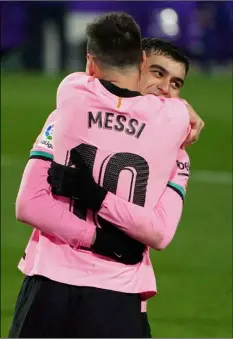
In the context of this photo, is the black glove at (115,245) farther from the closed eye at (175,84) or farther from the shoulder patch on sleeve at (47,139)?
the closed eye at (175,84)

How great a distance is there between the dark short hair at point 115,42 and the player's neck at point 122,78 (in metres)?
0.03

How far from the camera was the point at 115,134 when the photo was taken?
3912 mm

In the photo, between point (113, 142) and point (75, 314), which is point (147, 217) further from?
point (75, 314)

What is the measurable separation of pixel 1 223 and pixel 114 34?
6.93 meters

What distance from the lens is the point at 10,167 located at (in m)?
14.1

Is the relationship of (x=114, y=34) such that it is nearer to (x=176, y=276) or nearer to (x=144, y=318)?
(x=144, y=318)

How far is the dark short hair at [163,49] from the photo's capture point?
4375 millimetres

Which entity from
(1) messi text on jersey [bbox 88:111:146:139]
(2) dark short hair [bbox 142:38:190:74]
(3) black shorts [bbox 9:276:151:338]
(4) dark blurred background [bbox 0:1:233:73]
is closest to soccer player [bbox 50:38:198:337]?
(2) dark short hair [bbox 142:38:190:74]

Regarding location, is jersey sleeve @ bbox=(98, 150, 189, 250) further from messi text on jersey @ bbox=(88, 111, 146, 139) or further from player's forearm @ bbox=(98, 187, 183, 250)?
messi text on jersey @ bbox=(88, 111, 146, 139)

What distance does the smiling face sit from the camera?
4332 millimetres

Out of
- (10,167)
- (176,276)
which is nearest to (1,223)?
(176,276)

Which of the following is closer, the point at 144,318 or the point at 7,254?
the point at 144,318

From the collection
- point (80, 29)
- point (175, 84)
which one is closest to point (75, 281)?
point (175, 84)

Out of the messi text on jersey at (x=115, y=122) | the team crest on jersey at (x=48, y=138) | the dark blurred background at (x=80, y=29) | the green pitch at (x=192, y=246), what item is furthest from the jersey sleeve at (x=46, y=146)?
the dark blurred background at (x=80, y=29)
